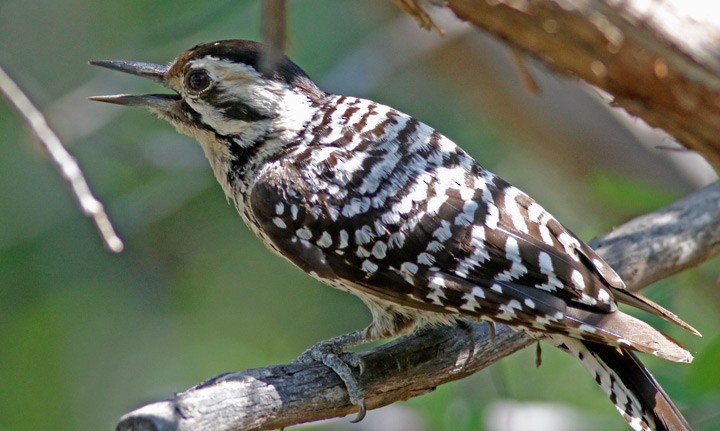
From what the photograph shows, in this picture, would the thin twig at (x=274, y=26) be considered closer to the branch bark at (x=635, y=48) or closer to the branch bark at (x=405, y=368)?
the branch bark at (x=635, y=48)

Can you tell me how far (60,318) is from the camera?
7926 mm

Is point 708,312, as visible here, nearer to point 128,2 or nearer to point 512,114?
point 512,114

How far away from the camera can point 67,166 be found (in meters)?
3.06

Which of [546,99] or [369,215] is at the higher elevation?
[546,99]

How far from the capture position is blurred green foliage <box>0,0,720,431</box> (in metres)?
6.92

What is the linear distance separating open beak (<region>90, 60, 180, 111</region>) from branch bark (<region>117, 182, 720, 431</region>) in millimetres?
1276

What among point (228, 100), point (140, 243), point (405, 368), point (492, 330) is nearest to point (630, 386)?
point (492, 330)

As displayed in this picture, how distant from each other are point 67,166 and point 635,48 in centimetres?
187

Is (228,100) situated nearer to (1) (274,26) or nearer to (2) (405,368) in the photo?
(2) (405,368)

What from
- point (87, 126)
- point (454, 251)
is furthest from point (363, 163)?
point (87, 126)

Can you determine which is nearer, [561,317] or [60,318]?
[561,317]

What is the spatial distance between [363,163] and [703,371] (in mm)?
1514

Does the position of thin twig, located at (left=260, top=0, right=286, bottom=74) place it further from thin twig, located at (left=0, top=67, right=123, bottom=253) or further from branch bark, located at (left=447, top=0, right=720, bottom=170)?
thin twig, located at (left=0, top=67, right=123, bottom=253)

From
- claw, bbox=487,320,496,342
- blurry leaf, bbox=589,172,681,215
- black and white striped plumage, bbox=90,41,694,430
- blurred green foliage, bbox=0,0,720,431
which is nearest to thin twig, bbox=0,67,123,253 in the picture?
black and white striped plumage, bbox=90,41,694,430
